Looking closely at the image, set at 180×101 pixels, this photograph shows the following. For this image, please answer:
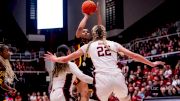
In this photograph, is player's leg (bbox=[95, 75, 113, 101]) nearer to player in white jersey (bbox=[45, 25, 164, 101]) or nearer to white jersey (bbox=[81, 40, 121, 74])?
player in white jersey (bbox=[45, 25, 164, 101])

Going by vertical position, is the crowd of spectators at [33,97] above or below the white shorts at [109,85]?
below

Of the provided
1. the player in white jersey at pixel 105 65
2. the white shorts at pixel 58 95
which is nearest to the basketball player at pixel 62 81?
the white shorts at pixel 58 95

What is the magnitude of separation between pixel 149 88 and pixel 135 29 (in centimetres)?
928

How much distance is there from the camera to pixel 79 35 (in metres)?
6.95

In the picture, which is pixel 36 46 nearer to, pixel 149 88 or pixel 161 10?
pixel 161 10

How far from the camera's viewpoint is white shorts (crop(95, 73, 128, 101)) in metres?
5.30

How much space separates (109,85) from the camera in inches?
208

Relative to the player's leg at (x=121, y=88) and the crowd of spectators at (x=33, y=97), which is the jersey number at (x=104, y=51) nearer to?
the player's leg at (x=121, y=88)

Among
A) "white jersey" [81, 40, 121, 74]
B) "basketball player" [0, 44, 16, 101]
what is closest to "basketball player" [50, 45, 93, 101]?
"white jersey" [81, 40, 121, 74]

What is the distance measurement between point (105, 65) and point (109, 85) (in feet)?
1.05

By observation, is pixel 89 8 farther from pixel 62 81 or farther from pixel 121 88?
pixel 121 88

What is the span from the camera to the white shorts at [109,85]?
530 centimetres

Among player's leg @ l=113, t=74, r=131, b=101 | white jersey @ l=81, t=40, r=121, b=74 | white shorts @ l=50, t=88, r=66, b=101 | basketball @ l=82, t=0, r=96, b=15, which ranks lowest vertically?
white shorts @ l=50, t=88, r=66, b=101

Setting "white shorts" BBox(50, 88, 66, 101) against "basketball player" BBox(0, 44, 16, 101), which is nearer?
"white shorts" BBox(50, 88, 66, 101)
